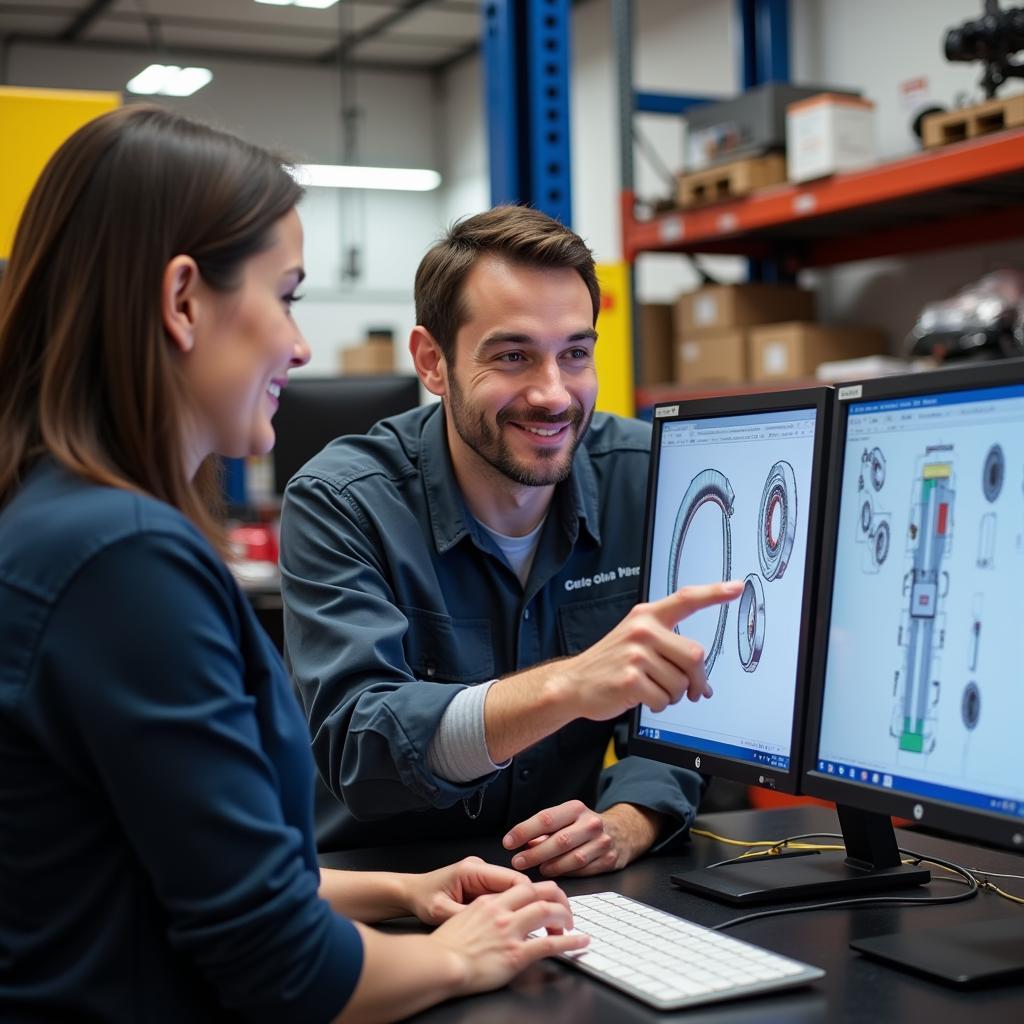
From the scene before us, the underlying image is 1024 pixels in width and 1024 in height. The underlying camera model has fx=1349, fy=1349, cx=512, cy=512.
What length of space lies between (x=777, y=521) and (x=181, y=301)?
0.57 metres

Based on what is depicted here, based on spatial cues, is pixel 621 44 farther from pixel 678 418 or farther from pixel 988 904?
pixel 988 904

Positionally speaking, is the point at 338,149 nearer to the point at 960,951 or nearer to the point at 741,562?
the point at 741,562

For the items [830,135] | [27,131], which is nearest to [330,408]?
[27,131]

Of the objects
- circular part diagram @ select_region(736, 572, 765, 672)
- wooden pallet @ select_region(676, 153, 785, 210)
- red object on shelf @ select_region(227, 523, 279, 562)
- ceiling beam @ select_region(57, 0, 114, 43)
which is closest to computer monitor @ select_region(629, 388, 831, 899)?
circular part diagram @ select_region(736, 572, 765, 672)

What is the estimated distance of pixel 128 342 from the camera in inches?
35.2

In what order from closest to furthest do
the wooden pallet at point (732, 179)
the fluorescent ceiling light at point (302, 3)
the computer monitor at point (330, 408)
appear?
the computer monitor at point (330, 408) → the wooden pallet at point (732, 179) → the fluorescent ceiling light at point (302, 3)

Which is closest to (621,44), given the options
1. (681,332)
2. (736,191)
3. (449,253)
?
(736,191)

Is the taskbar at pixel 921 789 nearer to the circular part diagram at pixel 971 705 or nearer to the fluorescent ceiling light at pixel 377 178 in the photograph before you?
the circular part diagram at pixel 971 705

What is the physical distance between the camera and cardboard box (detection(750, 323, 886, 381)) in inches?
151

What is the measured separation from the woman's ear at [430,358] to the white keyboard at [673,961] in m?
0.84

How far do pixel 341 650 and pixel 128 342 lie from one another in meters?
0.62

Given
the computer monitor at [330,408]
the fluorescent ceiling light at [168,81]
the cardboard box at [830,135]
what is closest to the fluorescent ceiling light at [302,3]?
the fluorescent ceiling light at [168,81]

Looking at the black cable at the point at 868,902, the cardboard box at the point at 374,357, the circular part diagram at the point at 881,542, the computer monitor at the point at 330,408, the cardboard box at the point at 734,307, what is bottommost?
the black cable at the point at 868,902

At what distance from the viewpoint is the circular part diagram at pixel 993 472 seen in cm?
99
